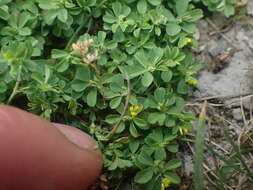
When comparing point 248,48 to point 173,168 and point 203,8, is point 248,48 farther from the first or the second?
point 173,168

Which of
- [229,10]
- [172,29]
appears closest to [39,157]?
[172,29]

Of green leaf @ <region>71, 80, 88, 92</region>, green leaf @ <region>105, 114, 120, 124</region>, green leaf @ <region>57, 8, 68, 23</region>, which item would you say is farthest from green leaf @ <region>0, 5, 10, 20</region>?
green leaf @ <region>105, 114, 120, 124</region>

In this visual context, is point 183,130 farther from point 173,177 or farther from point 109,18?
point 109,18

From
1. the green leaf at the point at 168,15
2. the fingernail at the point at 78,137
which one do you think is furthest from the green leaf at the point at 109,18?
the fingernail at the point at 78,137

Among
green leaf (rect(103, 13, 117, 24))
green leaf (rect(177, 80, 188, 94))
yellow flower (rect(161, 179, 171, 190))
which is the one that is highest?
green leaf (rect(103, 13, 117, 24))

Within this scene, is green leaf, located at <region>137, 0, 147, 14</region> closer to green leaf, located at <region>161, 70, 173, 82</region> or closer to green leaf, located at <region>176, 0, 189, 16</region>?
green leaf, located at <region>176, 0, 189, 16</region>
